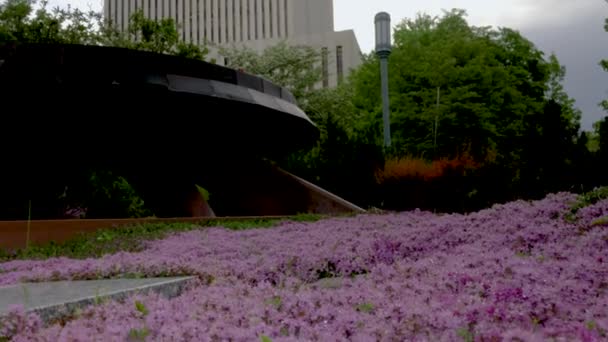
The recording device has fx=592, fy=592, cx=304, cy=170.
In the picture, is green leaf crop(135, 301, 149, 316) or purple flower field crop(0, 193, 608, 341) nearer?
purple flower field crop(0, 193, 608, 341)

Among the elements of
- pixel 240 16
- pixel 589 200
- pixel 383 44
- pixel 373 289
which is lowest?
pixel 373 289

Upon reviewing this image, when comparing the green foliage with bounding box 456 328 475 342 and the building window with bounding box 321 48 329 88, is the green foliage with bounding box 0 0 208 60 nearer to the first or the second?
the building window with bounding box 321 48 329 88

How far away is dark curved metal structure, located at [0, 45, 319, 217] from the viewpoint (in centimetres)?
734

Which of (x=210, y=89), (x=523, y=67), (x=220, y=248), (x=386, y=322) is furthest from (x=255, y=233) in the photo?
(x=523, y=67)

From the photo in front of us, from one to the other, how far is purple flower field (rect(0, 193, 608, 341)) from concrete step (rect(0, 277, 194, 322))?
Answer: 12 centimetres

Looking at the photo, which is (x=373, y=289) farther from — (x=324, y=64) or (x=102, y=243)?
(x=324, y=64)

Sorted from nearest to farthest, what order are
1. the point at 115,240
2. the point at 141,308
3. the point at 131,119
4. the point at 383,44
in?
the point at 141,308 → the point at 115,240 → the point at 131,119 → the point at 383,44

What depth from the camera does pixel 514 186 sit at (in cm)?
1059

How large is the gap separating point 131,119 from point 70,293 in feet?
17.8

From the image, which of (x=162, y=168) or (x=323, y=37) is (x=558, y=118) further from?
(x=323, y=37)

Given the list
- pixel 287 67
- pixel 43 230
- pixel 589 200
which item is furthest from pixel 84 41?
pixel 589 200

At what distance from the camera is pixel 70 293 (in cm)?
325

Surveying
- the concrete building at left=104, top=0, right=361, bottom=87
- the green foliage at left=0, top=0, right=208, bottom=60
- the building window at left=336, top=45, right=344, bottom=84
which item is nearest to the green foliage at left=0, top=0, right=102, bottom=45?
the green foliage at left=0, top=0, right=208, bottom=60

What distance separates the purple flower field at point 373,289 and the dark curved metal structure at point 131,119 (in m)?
2.47
